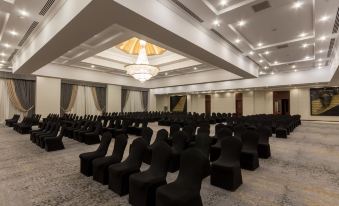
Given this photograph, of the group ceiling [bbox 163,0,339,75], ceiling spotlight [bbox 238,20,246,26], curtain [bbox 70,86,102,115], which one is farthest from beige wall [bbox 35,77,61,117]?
ceiling spotlight [bbox 238,20,246,26]

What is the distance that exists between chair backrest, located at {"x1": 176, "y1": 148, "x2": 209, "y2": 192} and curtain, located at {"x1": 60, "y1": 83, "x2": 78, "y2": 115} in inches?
640

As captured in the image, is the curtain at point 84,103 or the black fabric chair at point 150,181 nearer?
the black fabric chair at point 150,181

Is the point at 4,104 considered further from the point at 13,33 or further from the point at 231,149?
the point at 231,149

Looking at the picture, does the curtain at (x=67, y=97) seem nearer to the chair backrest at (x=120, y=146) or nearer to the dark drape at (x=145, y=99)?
the dark drape at (x=145, y=99)

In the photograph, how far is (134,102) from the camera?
2241 cm

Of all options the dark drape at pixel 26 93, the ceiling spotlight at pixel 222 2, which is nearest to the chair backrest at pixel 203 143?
the ceiling spotlight at pixel 222 2

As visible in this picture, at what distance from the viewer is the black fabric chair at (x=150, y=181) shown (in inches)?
103

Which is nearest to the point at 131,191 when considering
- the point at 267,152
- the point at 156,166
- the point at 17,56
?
the point at 156,166

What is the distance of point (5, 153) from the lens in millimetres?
5809

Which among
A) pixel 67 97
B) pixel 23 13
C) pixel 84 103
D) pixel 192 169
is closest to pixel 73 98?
pixel 67 97

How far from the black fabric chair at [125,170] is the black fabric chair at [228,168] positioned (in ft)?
4.81

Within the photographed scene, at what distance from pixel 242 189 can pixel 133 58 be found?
46.1ft

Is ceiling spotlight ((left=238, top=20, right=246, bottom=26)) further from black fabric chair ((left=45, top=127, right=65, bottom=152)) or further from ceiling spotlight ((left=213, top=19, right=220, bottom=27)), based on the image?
black fabric chair ((left=45, top=127, right=65, bottom=152))

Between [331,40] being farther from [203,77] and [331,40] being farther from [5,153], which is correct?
[5,153]
